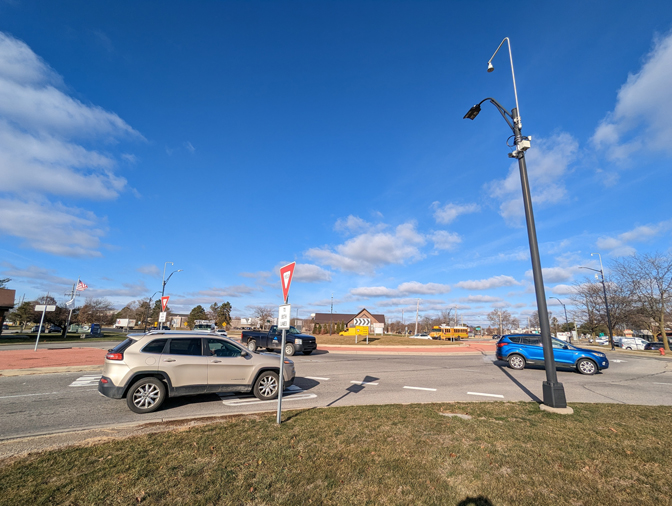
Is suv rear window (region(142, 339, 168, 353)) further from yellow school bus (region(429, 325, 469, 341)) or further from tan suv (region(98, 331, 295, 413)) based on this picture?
yellow school bus (region(429, 325, 469, 341))

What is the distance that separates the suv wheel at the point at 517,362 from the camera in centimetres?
1559

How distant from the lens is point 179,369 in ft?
24.1

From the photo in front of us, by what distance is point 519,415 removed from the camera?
6797 mm

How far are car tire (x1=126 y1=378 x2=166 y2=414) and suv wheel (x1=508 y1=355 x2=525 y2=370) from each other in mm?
14985

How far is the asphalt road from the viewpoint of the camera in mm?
6660

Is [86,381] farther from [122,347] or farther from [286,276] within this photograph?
[286,276]

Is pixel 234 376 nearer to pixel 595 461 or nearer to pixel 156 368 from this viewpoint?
pixel 156 368

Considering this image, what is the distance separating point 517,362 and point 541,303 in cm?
961

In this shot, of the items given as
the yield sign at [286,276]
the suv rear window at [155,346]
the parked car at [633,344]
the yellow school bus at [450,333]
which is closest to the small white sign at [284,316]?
the yield sign at [286,276]

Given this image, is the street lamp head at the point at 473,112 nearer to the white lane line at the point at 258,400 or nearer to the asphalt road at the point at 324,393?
the asphalt road at the point at 324,393

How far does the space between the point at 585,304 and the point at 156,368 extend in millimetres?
47214

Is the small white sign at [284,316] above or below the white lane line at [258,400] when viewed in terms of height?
above

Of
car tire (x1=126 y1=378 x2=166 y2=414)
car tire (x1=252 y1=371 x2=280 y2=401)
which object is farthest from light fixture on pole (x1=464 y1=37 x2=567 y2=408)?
car tire (x1=126 y1=378 x2=166 y2=414)

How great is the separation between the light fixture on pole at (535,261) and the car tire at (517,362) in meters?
8.97
